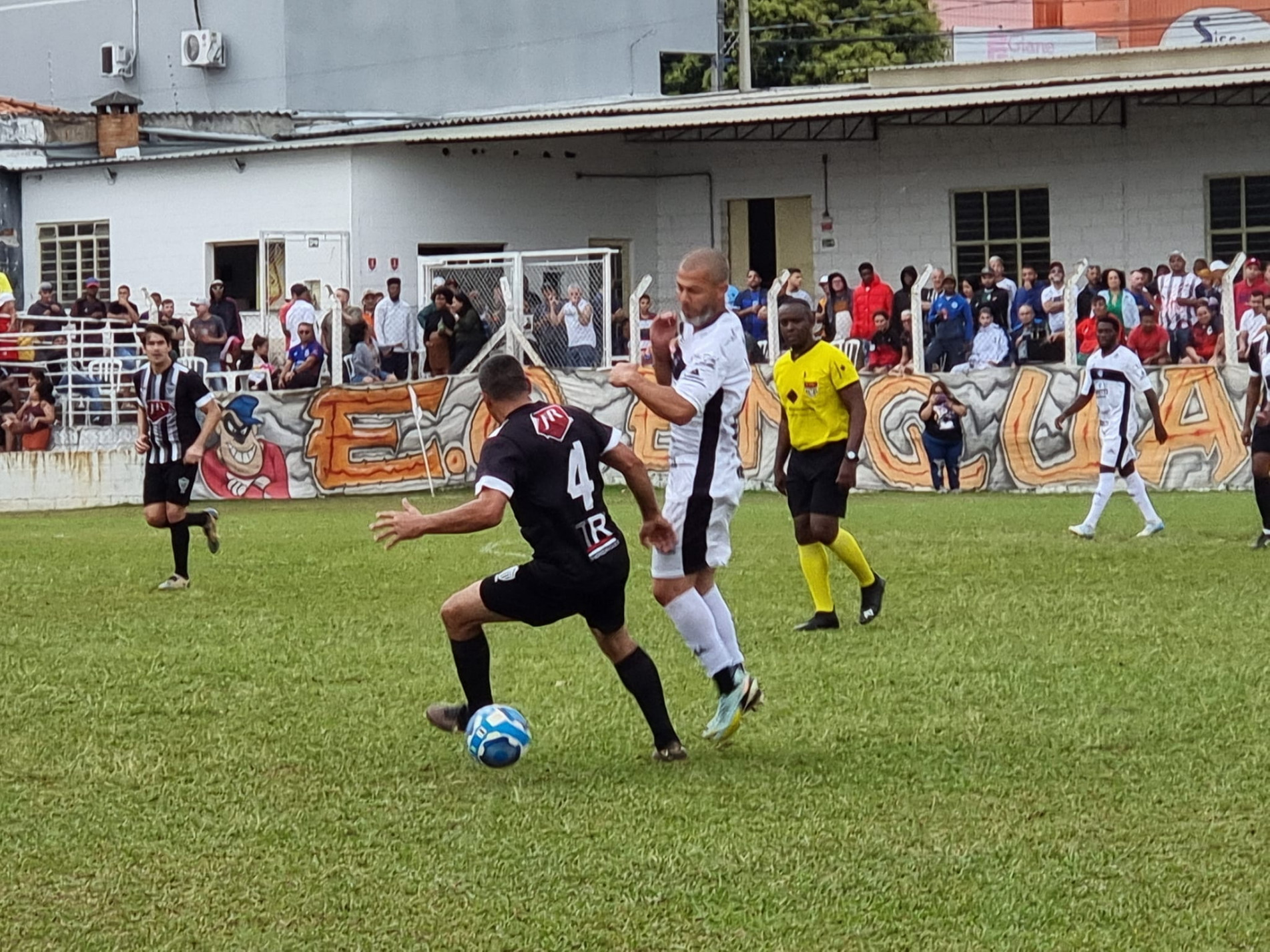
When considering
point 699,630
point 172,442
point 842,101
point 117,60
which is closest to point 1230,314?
point 842,101

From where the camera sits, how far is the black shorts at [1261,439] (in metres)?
15.3

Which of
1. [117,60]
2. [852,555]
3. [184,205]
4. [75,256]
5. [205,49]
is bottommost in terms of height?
[852,555]

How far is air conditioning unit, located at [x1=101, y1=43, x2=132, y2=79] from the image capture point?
43438mm

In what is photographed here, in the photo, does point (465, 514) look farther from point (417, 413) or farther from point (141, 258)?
point (141, 258)

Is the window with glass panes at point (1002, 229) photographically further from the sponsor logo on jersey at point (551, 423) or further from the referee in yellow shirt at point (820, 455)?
the sponsor logo on jersey at point (551, 423)

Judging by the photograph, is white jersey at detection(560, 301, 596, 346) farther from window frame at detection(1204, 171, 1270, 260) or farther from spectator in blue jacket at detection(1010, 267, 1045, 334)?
window frame at detection(1204, 171, 1270, 260)

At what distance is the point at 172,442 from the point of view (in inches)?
579

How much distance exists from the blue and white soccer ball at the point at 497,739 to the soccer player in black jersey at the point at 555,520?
0.27 meters

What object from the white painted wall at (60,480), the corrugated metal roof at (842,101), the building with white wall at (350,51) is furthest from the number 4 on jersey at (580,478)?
the building with white wall at (350,51)

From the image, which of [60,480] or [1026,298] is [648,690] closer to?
[1026,298]

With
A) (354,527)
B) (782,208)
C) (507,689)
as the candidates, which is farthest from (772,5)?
(507,689)

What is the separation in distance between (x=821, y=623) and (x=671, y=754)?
384 cm

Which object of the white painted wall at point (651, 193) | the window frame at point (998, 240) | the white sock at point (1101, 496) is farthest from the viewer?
the window frame at point (998, 240)

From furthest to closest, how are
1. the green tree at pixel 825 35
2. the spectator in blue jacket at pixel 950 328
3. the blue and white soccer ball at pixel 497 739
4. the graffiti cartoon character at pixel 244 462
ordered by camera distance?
1. the green tree at pixel 825 35
2. the graffiti cartoon character at pixel 244 462
3. the spectator in blue jacket at pixel 950 328
4. the blue and white soccer ball at pixel 497 739
